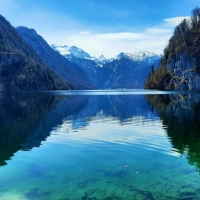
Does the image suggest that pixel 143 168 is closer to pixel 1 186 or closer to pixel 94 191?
pixel 94 191

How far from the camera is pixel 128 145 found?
85.8 ft

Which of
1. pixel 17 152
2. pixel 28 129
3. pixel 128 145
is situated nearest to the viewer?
pixel 17 152

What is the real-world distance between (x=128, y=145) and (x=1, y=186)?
45.9ft

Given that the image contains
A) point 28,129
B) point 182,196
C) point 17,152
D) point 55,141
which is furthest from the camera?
point 28,129

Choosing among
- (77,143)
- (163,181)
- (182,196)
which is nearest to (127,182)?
(163,181)

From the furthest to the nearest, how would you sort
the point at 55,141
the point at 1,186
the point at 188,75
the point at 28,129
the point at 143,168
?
the point at 188,75
the point at 28,129
the point at 55,141
the point at 143,168
the point at 1,186

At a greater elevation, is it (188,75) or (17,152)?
(188,75)

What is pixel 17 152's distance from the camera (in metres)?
23.5

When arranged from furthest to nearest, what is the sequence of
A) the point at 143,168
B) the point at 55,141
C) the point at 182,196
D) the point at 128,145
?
the point at 55,141 → the point at 128,145 → the point at 143,168 → the point at 182,196

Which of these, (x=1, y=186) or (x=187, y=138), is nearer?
(x=1, y=186)

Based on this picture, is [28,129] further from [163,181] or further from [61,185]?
[163,181]

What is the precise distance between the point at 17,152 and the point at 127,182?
1211 cm

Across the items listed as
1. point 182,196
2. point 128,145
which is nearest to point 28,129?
point 128,145

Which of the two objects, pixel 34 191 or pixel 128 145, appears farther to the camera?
pixel 128 145
